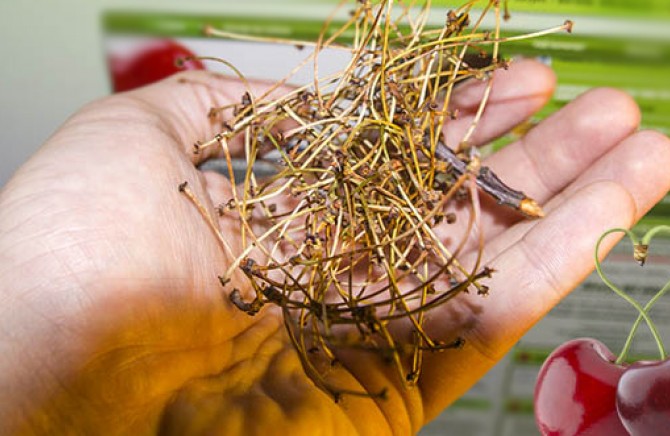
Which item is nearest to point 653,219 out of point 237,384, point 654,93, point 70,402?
point 654,93

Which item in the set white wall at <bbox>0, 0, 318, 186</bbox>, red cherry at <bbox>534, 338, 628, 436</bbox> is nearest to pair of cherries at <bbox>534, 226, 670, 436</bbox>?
red cherry at <bbox>534, 338, 628, 436</bbox>

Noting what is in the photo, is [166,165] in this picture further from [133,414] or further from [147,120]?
[133,414]

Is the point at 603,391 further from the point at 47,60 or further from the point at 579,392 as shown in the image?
the point at 47,60

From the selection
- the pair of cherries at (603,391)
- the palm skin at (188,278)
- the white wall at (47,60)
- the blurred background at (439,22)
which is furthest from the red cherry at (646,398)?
the white wall at (47,60)

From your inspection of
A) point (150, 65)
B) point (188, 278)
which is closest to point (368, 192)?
point (188, 278)

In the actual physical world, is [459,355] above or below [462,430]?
above

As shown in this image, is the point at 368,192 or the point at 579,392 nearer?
the point at 579,392
